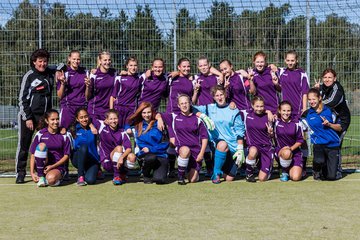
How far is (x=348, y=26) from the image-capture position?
366 inches

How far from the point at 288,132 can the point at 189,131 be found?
1376 mm

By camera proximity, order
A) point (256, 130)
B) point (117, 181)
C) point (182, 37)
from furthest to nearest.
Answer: point (182, 37) < point (256, 130) < point (117, 181)

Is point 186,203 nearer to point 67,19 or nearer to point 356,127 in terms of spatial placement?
point 67,19

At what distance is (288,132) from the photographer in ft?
24.3

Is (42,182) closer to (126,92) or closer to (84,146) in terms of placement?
(84,146)

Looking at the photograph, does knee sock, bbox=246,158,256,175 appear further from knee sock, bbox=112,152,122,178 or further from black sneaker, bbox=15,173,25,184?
black sneaker, bbox=15,173,25,184

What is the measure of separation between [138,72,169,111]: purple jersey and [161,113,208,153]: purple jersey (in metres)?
0.59

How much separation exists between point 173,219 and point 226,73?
11.2 feet

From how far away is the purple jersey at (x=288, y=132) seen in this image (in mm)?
7402

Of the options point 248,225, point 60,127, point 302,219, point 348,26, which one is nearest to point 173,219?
point 248,225

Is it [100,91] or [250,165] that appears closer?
[250,165]

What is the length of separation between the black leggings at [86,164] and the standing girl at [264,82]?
252cm

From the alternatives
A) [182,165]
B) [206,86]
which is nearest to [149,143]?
[182,165]

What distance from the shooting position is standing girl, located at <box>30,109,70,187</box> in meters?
7.09
